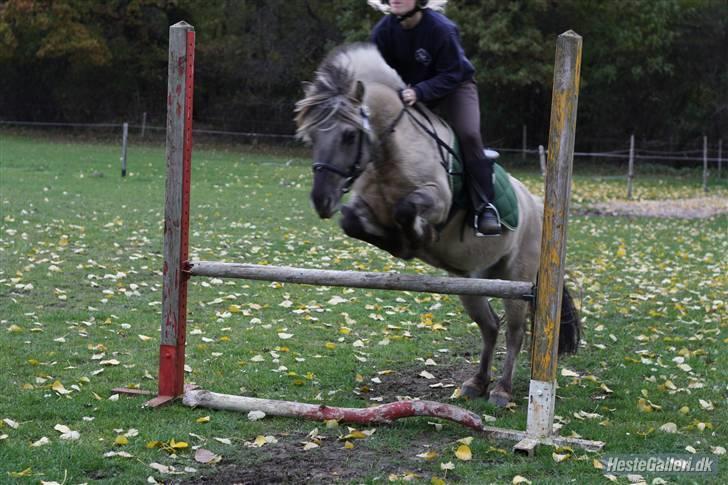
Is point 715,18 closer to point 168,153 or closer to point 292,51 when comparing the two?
point 292,51

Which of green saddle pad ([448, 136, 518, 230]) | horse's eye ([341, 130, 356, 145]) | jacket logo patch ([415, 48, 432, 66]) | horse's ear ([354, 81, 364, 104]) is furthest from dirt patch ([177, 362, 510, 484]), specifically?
jacket logo patch ([415, 48, 432, 66])

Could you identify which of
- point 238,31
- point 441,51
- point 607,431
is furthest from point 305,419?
point 238,31

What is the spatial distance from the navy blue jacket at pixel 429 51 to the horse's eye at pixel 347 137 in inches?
33.5

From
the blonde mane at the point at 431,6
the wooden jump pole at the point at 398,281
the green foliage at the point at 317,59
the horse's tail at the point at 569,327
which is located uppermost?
the green foliage at the point at 317,59

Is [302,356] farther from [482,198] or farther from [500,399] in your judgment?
[482,198]

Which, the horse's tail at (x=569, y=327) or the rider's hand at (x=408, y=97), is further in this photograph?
the horse's tail at (x=569, y=327)

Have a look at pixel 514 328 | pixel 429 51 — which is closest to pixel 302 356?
pixel 514 328

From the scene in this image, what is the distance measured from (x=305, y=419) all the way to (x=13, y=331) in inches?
142

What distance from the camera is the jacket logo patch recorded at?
614cm

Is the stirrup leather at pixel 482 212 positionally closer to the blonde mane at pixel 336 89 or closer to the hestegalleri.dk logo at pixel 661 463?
the blonde mane at pixel 336 89

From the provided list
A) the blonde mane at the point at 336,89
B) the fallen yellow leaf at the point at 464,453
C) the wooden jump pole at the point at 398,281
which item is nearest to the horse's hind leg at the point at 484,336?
the wooden jump pole at the point at 398,281

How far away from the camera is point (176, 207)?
662 centimetres

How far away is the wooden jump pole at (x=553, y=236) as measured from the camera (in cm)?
569

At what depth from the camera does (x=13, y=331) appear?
8.30 m
